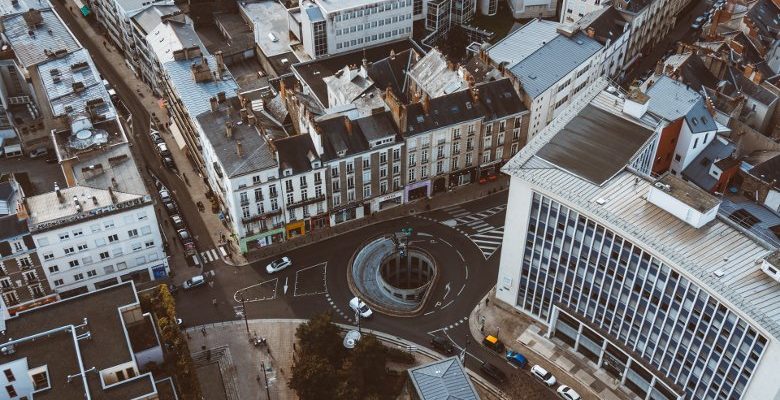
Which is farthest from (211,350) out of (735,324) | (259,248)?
(735,324)

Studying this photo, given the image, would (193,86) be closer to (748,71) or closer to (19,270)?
(19,270)

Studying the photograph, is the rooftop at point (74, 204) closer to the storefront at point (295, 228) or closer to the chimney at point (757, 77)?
the storefront at point (295, 228)

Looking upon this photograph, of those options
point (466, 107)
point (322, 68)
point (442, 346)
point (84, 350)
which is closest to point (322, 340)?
point (442, 346)

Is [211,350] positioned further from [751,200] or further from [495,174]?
[751,200]

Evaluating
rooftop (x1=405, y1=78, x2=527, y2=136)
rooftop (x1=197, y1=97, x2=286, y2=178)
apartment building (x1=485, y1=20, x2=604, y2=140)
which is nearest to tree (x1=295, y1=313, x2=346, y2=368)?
rooftop (x1=197, y1=97, x2=286, y2=178)

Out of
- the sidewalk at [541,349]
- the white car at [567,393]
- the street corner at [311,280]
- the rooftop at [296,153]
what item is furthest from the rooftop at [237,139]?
the white car at [567,393]
